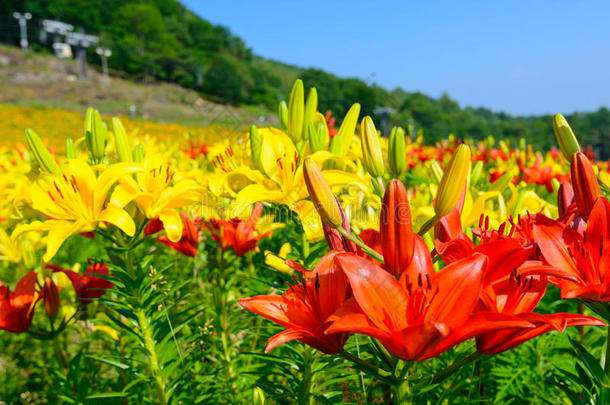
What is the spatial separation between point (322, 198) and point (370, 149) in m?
0.25

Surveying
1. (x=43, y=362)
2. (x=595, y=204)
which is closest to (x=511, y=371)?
(x=595, y=204)

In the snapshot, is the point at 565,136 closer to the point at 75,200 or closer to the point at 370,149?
the point at 370,149

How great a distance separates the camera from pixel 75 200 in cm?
89

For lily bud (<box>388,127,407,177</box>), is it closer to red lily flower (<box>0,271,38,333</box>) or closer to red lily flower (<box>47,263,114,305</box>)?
red lily flower (<box>47,263,114,305</box>)

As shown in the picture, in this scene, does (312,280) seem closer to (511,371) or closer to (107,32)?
(511,371)

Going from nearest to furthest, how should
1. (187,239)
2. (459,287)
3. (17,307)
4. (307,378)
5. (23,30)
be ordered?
(459,287) < (307,378) < (17,307) < (187,239) < (23,30)

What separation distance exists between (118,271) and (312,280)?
1.89 feet

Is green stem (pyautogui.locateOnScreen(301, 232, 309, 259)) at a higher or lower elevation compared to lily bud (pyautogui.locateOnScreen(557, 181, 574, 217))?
lower

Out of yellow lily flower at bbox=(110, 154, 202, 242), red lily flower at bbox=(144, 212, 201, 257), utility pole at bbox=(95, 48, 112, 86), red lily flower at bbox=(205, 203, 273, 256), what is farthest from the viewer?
utility pole at bbox=(95, 48, 112, 86)

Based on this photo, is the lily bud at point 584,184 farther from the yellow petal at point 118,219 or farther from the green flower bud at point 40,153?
the green flower bud at point 40,153

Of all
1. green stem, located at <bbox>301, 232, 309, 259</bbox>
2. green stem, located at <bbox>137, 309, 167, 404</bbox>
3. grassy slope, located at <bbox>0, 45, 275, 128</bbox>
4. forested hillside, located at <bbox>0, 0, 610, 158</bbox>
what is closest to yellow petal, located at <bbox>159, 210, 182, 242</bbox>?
green stem, located at <bbox>137, 309, 167, 404</bbox>

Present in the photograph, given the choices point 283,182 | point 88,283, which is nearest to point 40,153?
point 88,283

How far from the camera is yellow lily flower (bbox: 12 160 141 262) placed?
0.85 m

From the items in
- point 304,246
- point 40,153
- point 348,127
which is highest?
point 348,127
